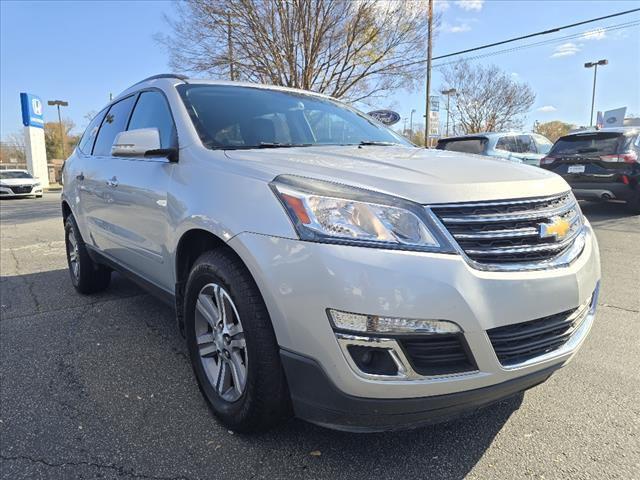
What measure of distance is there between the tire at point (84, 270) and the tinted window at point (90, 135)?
71 centimetres

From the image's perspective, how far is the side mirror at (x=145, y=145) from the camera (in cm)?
258

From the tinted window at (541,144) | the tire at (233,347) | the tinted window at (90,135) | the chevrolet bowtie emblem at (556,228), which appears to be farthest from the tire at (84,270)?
the tinted window at (541,144)

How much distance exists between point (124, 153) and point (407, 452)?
A: 7.26ft

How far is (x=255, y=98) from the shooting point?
127 inches

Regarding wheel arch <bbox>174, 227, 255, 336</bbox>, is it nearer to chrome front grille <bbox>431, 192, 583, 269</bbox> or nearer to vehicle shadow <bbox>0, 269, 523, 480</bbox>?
vehicle shadow <bbox>0, 269, 523, 480</bbox>

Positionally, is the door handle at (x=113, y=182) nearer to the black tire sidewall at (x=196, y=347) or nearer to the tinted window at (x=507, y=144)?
the black tire sidewall at (x=196, y=347)

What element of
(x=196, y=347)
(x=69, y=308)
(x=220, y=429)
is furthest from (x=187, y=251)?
(x=69, y=308)

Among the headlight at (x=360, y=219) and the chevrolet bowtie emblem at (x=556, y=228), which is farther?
the chevrolet bowtie emblem at (x=556, y=228)

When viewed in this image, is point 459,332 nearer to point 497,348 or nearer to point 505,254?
point 497,348

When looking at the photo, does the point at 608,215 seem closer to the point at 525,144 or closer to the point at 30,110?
the point at 525,144

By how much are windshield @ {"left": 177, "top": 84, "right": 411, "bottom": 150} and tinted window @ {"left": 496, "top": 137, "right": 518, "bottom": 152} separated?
7421mm

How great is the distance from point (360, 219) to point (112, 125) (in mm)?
3102

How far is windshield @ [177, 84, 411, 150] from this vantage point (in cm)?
278

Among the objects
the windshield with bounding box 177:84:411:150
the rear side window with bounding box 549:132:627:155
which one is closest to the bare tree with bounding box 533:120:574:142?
the rear side window with bounding box 549:132:627:155
